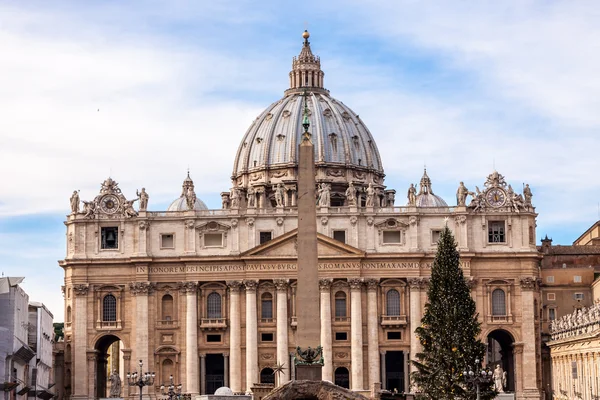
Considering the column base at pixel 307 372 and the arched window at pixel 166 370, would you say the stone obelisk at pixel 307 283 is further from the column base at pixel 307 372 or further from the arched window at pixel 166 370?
the arched window at pixel 166 370

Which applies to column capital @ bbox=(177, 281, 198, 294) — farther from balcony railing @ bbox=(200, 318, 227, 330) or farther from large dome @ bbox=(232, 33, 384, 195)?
large dome @ bbox=(232, 33, 384, 195)

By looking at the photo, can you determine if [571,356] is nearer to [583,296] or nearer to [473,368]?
[583,296]

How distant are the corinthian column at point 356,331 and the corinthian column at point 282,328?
5.42 metres

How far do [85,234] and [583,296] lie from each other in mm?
43894

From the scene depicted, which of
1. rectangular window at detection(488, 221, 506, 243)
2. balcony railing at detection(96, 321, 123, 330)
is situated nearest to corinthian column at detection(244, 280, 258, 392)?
balcony railing at detection(96, 321, 123, 330)

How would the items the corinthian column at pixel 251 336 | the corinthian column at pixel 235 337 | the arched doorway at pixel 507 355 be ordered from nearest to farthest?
1. the corinthian column at pixel 251 336
2. the corinthian column at pixel 235 337
3. the arched doorway at pixel 507 355

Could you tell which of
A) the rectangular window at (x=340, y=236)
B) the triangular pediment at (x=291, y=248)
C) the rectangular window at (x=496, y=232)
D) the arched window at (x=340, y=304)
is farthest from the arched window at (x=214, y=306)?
the rectangular window at (x=496, y=232)

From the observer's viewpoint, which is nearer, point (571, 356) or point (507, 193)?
point (571, 356)

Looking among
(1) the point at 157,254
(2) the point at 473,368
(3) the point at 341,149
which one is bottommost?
(2) the point at 473,368

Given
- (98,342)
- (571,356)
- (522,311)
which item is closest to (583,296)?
(522,311)

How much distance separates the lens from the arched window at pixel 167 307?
122125 millimetres

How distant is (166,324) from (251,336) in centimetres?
742

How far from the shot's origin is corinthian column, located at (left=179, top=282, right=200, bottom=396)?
120 metres

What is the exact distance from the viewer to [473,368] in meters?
71.9
